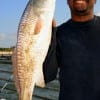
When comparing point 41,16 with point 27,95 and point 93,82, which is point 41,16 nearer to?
point 27,95

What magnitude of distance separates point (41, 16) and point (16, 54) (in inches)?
17.0

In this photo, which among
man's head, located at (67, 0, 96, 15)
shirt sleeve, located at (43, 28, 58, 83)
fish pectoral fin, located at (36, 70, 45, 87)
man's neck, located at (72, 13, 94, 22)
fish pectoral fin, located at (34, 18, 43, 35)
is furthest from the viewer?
man's neck, located at (72, 13, 94, 22)

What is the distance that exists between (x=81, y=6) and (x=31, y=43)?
85 cm

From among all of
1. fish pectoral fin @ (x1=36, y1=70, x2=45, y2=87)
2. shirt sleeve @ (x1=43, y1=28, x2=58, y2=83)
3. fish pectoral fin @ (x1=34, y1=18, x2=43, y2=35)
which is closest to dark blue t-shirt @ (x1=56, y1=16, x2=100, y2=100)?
shirt sleeve @ (x1=43, y1=28, x2=58, y2=83)

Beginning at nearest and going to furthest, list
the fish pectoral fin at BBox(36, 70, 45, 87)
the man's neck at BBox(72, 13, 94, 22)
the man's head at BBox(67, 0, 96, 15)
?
the fish pectoral fin at BBox(36, 70, 45, 87) → the man's head at BBox(67, 0, 96, 15) → the man's neck at BBox(72, 13, 94, 22)

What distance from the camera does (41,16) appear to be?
353cm

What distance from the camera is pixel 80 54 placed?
4.25 metres

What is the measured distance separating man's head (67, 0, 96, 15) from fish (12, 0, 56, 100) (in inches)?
25.9

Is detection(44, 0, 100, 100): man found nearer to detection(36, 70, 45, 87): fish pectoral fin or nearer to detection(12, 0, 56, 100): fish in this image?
detection(36, 70, 45, 87): fish pectoral fin

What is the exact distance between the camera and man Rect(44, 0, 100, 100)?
4.14 meters

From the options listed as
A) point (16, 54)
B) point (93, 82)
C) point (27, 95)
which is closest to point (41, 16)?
point (16, 54)

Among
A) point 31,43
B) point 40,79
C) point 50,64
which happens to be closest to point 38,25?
point 31,43

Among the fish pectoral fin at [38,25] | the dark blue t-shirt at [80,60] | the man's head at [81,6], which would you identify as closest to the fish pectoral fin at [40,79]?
the fish pectoral fin at [38,25]

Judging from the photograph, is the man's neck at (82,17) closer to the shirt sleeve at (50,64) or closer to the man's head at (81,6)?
the man's head at (81,6)
